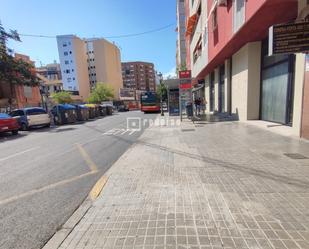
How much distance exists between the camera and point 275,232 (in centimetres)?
247

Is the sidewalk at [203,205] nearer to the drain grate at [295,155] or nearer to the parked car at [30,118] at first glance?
the drain grate at [295,155]

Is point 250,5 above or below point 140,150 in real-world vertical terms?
above

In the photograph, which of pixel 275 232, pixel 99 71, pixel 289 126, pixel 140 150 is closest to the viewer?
pixel 275 232

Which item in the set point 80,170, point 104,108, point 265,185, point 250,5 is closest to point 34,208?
point 80,170

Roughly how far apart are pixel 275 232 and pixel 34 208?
3.78 metres

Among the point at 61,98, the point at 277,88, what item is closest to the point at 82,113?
the point at 277,88

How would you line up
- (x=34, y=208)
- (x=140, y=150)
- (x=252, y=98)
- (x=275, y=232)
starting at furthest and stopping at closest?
(x=252, y=98)
(x=140, y=150)
(x=34, y=208)
(x=275, y=232)

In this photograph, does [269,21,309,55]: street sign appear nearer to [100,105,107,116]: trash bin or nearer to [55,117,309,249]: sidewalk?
[55,117,309,249]: sidewalk

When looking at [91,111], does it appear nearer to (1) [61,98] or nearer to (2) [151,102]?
(2) [151,102]

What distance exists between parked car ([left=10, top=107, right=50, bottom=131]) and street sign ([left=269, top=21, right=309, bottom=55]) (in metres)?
18.4

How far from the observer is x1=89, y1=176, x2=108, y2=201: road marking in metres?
3.88

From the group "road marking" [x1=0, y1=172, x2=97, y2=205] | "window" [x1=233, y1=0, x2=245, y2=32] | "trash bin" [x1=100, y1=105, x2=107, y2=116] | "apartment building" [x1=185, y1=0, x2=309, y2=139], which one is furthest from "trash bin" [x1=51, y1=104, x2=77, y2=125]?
"window" [x1=233, y1=0, x2=245, y2=32]

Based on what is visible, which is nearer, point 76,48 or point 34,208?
point 34,208

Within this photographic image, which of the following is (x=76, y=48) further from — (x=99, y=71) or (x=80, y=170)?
(x=80, y=170)
